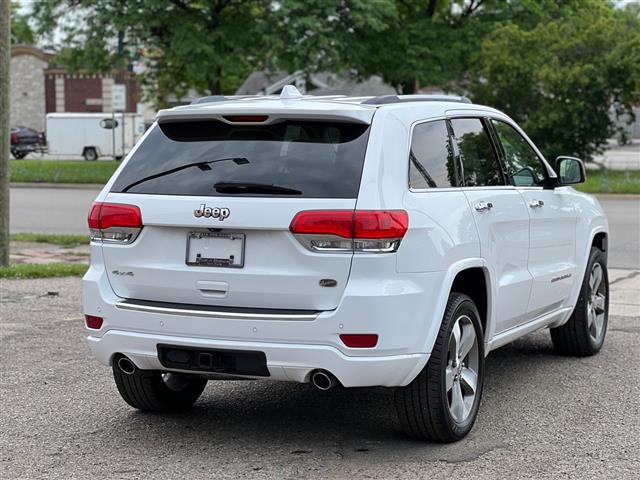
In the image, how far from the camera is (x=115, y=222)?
559cm

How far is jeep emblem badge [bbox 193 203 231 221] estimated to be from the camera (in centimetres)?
529

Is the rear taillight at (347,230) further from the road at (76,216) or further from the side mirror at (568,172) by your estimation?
the road at (76,216)

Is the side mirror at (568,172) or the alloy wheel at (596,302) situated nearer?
the side mirror at (568,172)

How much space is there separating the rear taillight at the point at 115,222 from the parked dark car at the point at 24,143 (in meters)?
50.1

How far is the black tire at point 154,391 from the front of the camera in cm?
613

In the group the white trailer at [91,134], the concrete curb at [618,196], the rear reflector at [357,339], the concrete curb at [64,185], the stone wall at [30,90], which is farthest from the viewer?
the stone wall at [30,90]

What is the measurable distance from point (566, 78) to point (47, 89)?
2173 inches

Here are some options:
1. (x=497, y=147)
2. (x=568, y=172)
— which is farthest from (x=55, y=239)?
(x=497, y=147)

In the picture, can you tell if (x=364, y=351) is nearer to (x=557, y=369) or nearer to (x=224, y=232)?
(x=224, y=232)

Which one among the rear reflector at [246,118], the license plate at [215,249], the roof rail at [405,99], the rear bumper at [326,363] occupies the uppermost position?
the roof rail at [405,99]

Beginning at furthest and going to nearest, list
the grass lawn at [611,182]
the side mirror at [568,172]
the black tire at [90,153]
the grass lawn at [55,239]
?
the black tire at [90,153] < the grass lawn at [611,182] < the grass lawn at [55,239] < the side mirror at [568,172]

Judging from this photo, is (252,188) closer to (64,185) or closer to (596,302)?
(596,302)

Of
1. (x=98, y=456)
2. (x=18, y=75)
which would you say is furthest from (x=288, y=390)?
(x=18, y=75)

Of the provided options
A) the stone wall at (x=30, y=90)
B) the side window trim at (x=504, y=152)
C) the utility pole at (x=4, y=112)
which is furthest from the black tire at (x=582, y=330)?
the stone wall at (x=30, y=90)
